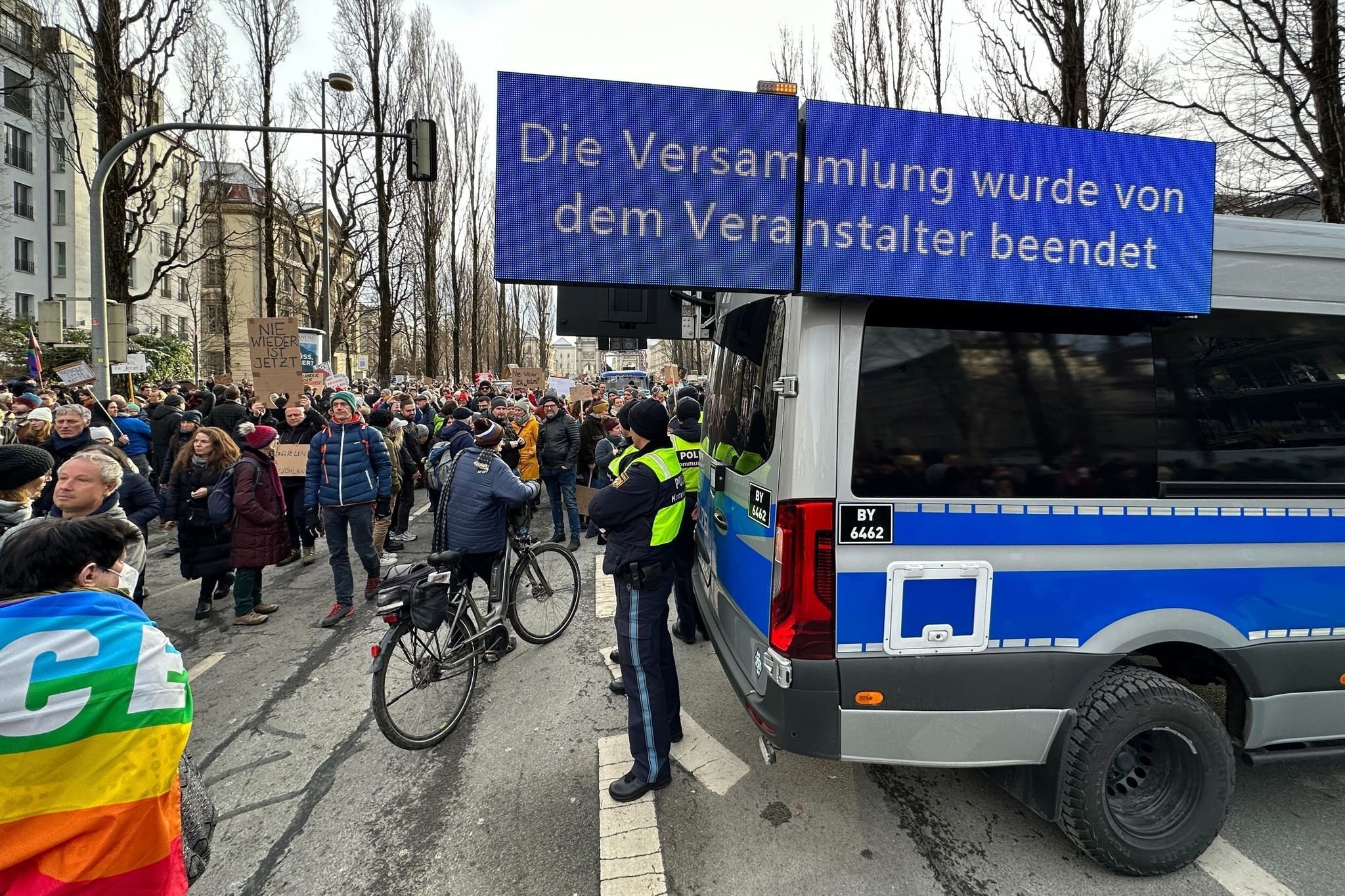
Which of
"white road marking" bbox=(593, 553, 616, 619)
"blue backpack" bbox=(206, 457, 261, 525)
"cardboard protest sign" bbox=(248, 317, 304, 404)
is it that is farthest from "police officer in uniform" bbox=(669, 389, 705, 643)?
"cardboard protest sign" bbox=(248, 317, 304, 404)

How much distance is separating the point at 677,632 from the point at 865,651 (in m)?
2.97

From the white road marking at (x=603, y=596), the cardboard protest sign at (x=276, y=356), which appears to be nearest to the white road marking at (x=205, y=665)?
the white road marking at (x=603, y=596)

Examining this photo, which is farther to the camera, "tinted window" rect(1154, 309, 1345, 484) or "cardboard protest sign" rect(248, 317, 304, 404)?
"cardboard protest sign" rect(248, 317, 304, 404)

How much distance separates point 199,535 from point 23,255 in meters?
40.5

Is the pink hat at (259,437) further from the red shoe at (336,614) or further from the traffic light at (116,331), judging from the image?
the traffic light at (116,331)

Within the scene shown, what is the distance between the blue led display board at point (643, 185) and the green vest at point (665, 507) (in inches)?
44.8

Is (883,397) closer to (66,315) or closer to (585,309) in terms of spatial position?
(585,309)

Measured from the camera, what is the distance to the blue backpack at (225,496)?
5273 millimetres

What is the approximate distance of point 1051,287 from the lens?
7.64 ft

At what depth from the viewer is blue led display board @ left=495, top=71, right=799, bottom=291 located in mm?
2172

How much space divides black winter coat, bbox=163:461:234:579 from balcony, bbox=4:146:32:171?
40.5 m

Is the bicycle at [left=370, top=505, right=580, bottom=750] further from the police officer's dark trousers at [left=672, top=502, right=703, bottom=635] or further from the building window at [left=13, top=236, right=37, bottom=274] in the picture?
the building window at [left=13, top=236, right=37, bottom=274]

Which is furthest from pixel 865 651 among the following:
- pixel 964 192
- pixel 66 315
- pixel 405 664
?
pixel 66 315

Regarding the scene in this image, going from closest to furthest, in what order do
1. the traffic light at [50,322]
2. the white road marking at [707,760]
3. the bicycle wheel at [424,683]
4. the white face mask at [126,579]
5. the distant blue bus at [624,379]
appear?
1. the white face mask at [126,579]
2. the white road marking at [707,760]
3. the bicycle wheel at [424,683]
4. the traffic light at [50,322]
5. the distant blue bus at [624,379]
